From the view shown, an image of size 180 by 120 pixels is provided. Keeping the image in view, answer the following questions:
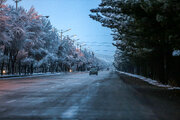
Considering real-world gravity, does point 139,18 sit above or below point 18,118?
above

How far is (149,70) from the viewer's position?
49906 mm

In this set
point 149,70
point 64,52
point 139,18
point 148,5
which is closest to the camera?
point 148,5

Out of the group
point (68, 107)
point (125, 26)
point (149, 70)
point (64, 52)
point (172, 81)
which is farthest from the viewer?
point (64, 52)

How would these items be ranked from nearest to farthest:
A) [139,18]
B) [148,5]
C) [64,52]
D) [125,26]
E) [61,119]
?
[61,119]
[148,5]
[139,18]
[125,26]
[64,52]

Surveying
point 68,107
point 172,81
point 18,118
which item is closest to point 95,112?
point 68,107

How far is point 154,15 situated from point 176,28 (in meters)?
1.54

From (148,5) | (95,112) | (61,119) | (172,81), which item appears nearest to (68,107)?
(95,112)

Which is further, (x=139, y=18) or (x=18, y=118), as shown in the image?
(x=139, y=18)

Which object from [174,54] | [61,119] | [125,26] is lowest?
[61,119]

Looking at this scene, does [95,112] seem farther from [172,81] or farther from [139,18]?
[172,81]

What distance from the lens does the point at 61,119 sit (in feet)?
31.7

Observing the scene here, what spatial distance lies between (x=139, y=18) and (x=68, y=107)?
5697 mm

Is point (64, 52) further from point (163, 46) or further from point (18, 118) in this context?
point (18, 118)

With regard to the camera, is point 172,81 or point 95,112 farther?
point 172,81
